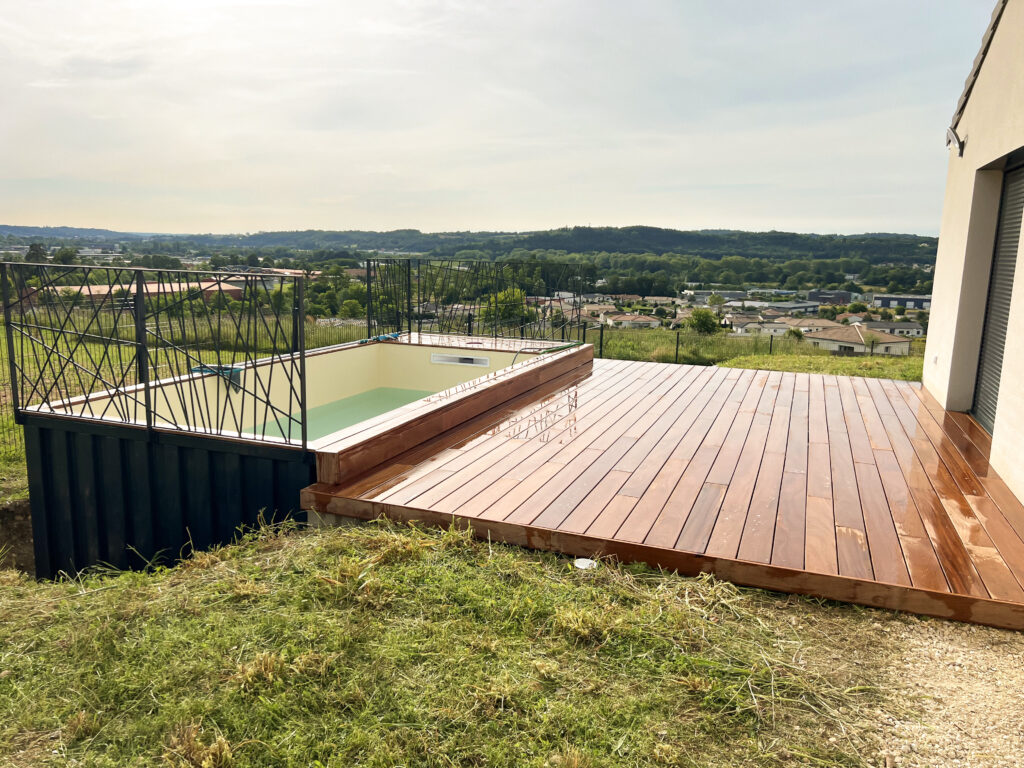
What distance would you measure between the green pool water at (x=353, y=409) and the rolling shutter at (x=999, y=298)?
14.9 ft

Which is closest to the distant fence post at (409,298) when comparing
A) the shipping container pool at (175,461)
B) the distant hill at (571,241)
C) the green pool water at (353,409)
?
the green pool water at (353,409)

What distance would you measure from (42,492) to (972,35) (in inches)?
420

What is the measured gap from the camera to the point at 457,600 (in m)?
2.38

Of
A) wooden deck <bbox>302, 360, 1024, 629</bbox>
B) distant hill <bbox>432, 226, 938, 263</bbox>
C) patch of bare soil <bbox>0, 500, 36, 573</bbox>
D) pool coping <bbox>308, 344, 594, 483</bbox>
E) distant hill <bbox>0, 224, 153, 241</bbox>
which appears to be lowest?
patch of bare soil <bbox>0, 500, 36, 573</bbox>

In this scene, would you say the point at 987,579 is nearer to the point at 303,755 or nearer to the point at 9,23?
the point at 303,755

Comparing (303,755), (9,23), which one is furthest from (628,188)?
(303,755)

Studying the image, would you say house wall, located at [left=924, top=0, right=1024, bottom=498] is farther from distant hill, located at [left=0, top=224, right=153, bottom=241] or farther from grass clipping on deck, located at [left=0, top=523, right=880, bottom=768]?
distant hill, located at [left=0, top=224, right=153, bottom=241]

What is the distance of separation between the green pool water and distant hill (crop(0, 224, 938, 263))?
26.0 feet

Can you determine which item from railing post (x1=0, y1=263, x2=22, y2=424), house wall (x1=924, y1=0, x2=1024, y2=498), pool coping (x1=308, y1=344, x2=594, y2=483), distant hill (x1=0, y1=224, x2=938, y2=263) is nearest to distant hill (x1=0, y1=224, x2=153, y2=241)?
distant hill (x1=0, y1=224, x2=938, y2=263)

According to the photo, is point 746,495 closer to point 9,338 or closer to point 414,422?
point 414,422

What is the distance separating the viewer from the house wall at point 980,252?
3.58 meters

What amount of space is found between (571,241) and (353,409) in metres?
17.1

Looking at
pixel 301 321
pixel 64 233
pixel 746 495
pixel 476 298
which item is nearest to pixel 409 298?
pixel 476 298

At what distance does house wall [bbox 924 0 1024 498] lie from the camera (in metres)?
3.58
